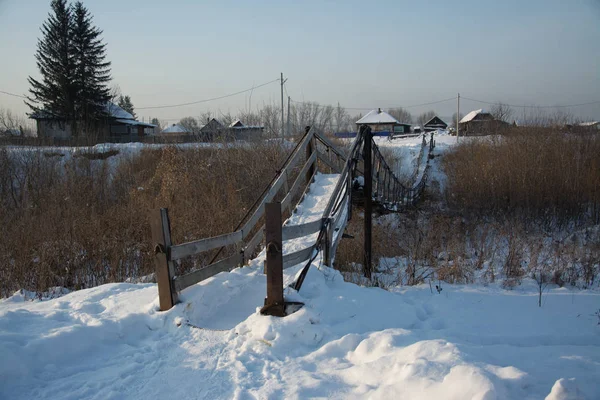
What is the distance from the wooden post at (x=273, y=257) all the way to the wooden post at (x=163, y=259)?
1.02 meters

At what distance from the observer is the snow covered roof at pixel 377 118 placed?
49609mm

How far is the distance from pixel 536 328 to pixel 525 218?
1432 centimetres

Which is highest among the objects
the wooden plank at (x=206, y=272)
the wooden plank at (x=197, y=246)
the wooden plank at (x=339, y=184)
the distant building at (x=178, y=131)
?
the distant building at (x=178, y=131)

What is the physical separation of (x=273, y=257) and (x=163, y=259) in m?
1.15

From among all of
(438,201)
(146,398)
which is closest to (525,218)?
(438,201)

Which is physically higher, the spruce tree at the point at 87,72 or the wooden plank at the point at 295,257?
the spruce tree at the point at 87,72

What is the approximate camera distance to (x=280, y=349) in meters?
3.19

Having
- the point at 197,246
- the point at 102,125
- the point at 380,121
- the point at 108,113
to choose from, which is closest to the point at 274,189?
the point at 197,246

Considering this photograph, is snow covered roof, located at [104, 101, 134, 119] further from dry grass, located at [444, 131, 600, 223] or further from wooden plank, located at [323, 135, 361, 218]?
wooden plank, located at [323, 135, 361, 218]

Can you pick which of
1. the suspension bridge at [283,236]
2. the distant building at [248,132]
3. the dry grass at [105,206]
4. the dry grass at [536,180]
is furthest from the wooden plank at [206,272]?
the dry grass at [536,180]

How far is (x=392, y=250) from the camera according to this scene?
1294 cm

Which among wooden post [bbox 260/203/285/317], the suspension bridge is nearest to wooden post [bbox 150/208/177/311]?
the suspension bridge

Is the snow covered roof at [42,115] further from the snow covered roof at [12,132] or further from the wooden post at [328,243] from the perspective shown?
the wooden post at [328,243]

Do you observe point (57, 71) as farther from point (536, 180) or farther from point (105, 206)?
point (536, 180)
